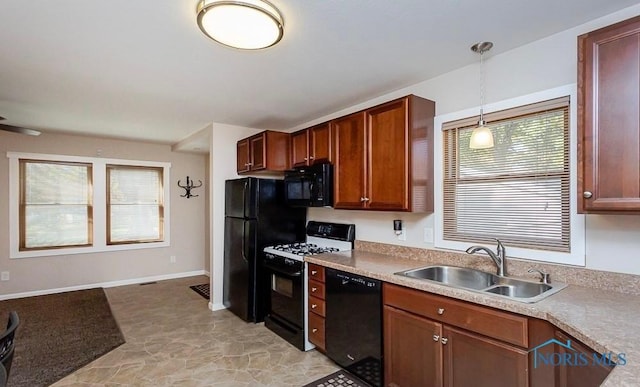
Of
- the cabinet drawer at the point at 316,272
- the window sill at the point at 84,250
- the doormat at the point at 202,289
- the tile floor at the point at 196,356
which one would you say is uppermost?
the cabinet drawer at the point at 316,272

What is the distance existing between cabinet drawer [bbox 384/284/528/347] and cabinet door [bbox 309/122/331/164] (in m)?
1.52

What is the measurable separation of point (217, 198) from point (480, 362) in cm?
332

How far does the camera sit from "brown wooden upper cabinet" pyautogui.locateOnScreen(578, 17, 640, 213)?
146 cm

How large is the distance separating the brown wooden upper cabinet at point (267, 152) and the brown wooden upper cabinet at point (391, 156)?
107 cm

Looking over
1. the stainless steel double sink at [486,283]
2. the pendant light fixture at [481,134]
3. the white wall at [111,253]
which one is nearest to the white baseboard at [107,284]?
the white wall at [111,253]

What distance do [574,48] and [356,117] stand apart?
60.7 inches

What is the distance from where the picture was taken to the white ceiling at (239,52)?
1.76 m

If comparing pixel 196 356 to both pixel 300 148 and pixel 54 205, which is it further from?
pixel 54 205

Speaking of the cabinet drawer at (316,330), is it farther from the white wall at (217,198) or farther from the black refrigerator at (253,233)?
the white wall at (217,198)

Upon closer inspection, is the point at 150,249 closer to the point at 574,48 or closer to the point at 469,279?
the point at 469,279

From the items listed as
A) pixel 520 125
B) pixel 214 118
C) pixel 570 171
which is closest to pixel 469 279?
pixel 570 171

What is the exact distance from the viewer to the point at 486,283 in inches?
88.7

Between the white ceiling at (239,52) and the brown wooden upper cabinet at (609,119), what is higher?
the white ceiling at (239,52)

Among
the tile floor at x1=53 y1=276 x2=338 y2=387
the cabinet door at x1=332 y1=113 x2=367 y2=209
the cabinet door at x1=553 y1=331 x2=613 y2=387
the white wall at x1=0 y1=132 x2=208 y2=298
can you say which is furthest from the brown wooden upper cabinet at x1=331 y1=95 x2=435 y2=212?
the white wall at x1=0 y1=132 x2=208 y2=298
